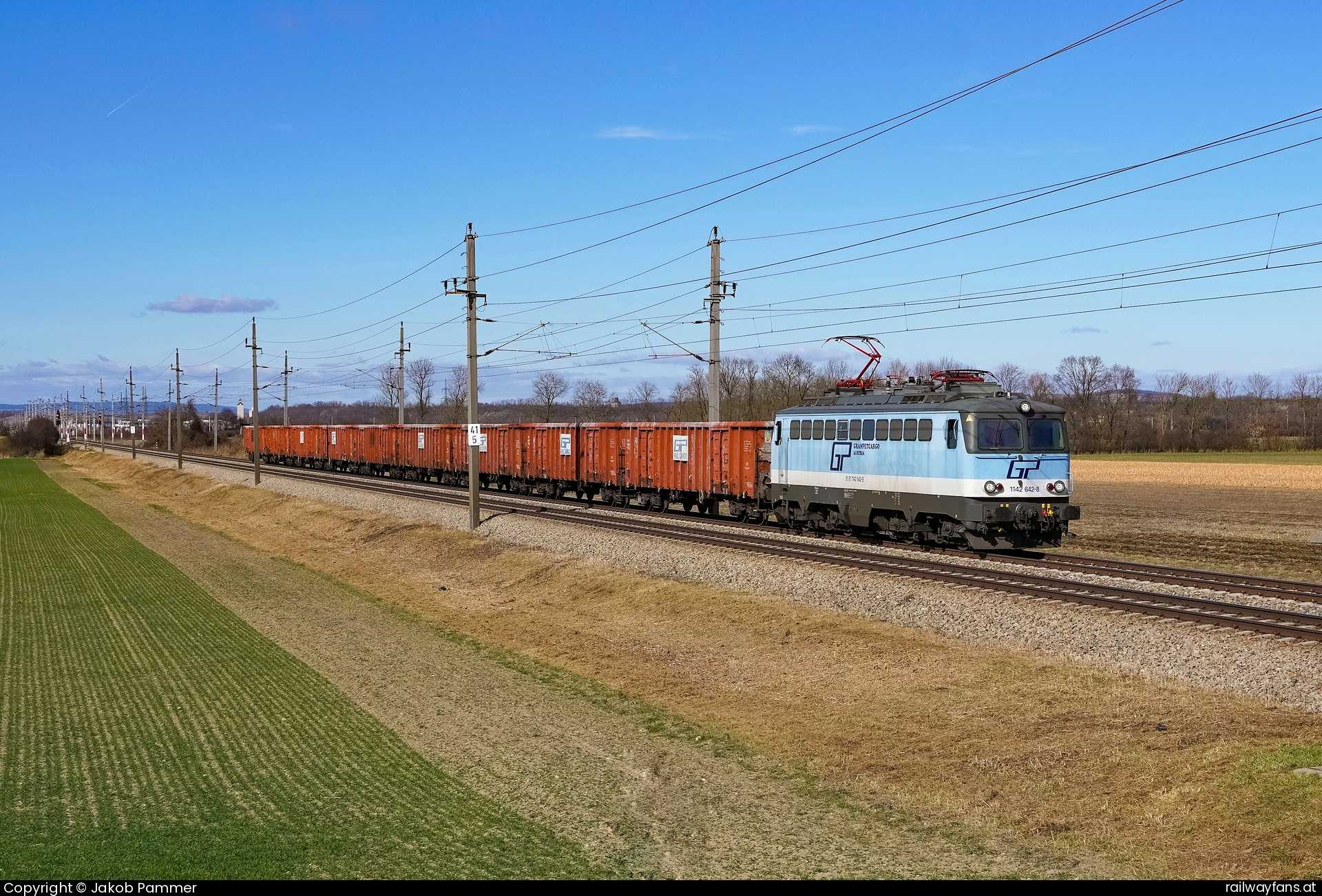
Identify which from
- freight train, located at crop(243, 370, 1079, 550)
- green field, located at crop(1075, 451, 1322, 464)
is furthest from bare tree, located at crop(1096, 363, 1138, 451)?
freight train, located at crop(243, 370, 1079, 550)

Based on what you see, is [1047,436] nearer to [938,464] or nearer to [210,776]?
[938,464]

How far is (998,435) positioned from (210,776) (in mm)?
18514

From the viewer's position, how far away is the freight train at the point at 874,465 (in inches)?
973

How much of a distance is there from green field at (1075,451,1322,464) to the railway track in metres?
70.1

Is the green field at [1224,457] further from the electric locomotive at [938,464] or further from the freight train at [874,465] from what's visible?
the electric locomotive at [938,464]

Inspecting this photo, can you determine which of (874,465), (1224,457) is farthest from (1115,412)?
(874,465)

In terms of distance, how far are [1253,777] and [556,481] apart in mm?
40488

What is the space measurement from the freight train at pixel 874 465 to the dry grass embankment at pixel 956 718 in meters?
5.60

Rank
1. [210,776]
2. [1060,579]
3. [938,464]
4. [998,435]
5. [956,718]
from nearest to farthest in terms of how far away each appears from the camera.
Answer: [210,776] < [956,718] < [1060,579] < [998,435] < [938,464]

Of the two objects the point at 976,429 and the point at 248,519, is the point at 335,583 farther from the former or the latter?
the point at 248,519

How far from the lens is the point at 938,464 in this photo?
25.4 meters

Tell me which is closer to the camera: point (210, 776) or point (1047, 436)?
point (210, 776)

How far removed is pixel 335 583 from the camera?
28.9 meters
